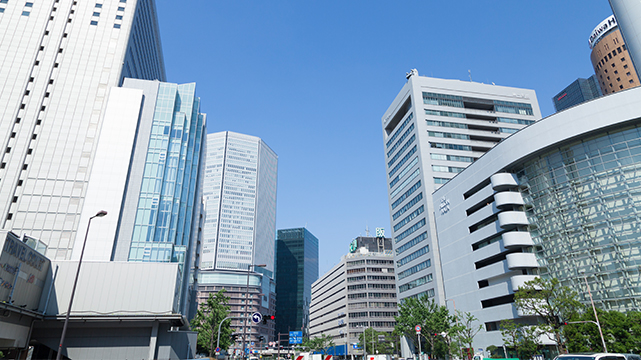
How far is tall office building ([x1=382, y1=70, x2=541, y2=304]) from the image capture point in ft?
301

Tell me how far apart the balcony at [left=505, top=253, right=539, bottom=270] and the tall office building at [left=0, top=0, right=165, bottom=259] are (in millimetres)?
68260

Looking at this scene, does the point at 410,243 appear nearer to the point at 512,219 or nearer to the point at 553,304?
the point at 512,219

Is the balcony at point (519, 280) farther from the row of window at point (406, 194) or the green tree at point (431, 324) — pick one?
the row of window at point (406, 194)

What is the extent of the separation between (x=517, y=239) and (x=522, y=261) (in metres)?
3.31

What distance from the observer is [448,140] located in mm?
96438

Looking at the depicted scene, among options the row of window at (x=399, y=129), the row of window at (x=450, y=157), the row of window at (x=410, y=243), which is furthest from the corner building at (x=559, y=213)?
the row of window at (x=399, y=129)

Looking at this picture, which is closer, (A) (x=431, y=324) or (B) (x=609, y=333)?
(B) (x=609, y=333)

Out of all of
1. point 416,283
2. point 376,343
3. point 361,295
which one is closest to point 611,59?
point 416,283

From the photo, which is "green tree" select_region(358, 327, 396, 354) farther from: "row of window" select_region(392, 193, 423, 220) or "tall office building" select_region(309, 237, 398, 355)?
"row of window" select_region(392, 193, 423, 220)

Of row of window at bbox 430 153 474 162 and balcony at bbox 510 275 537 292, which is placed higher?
row of window at bbox 430 153 474 162

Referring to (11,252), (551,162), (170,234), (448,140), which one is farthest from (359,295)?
(11,252)

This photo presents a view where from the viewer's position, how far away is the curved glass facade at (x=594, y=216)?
159 feet

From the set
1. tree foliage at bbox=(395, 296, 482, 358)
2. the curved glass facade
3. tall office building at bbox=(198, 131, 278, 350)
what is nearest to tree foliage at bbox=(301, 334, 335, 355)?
tall office building at bbox=(198, 131, 278, 350)

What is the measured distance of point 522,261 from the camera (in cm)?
5769
